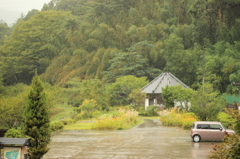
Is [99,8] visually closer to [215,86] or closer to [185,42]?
[185,42]

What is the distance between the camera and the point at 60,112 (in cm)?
5959

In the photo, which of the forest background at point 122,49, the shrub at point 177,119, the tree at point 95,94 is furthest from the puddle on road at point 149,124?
the forest background at point 122,49

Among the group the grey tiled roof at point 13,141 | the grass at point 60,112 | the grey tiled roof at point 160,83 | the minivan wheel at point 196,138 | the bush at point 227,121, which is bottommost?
the grass at point 60,112

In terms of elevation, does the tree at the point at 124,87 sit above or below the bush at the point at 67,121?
above

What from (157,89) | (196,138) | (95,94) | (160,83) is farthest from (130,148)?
(160,83)

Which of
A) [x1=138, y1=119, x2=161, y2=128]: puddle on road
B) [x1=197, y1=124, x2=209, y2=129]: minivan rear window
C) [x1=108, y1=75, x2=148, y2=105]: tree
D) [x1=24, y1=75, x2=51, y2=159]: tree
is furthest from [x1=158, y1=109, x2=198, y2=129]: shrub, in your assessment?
[x1=108, y1=75, x2=148, y2=105]: tree

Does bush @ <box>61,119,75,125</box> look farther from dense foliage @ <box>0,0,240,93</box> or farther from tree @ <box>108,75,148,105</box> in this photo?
dense foliage @ <box>0,0,240,93</box>

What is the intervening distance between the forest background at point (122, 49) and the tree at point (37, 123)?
3362 centimetres

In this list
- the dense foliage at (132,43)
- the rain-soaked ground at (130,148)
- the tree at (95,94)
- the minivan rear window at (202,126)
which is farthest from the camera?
the dense foliage at (132,43)

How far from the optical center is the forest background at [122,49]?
5828cm

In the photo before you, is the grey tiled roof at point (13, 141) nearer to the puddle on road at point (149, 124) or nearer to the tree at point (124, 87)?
the puddle on road at point (149, 124)

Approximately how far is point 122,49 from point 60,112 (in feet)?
79.7

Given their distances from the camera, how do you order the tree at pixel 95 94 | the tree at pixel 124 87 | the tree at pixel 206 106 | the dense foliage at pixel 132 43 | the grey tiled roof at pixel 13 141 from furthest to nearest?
the dense foliage at pixel 132 43 → the tree at pixel 124 87 → the tree at pixel 95 94 → the tree at pixel 206 106 → the grey tiled roof at pixel 13 141

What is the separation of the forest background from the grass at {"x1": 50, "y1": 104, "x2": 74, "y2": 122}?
153 cm
